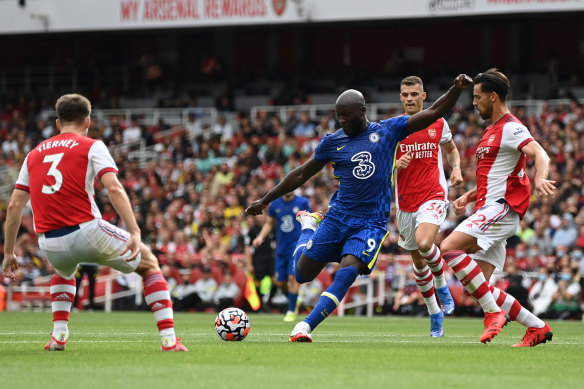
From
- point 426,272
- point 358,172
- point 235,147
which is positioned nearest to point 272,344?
point 358,172

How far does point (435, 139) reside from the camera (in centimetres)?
1171

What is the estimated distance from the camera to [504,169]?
31.9ft

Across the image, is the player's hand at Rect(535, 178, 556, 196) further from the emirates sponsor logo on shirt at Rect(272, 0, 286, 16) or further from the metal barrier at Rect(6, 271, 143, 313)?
the emirates sponsor logo on shirt at Rect(272, 0, 286, 16)

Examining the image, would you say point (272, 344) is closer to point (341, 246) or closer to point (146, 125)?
point (341, 246)

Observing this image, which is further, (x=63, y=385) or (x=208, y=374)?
(x=208, y=374)

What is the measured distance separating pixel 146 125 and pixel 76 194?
27.9 m

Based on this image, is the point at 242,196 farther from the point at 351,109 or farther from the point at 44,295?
the point at 351,109

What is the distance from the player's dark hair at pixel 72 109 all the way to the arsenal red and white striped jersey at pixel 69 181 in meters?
0.26

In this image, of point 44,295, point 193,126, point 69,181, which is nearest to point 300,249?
point 69,181

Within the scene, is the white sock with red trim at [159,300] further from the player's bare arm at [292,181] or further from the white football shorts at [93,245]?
the player's bare arm at [292,181]

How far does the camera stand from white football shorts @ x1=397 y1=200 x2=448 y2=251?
444 inches

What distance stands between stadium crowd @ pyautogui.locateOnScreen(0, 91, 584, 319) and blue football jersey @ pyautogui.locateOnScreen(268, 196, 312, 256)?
2759 millimetres

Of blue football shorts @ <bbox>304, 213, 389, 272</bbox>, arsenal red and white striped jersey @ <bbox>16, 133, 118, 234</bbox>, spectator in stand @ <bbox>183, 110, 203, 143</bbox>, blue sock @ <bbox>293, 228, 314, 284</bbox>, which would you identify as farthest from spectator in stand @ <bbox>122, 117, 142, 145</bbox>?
arsenal red and white striped jersey @ <bbox>16, 133, 118, 234</bbox>

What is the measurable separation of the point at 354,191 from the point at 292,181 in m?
0.66
